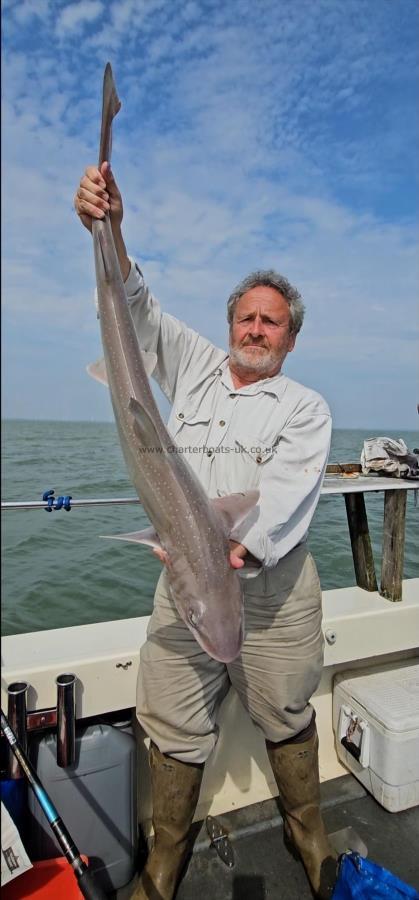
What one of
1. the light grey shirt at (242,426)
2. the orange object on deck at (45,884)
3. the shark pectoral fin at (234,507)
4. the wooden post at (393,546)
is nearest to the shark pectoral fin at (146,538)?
the shark pectoral fin at (234,507)

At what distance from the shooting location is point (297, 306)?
10.6ft

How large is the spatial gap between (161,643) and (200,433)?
1.14 m

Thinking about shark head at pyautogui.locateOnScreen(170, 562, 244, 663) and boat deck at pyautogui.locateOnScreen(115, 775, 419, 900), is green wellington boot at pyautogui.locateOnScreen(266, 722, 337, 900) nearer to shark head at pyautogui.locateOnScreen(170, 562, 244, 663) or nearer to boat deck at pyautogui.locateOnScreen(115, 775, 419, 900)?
boat deck at pyautogui.locateOnScreen(115, 775, 419, 900)

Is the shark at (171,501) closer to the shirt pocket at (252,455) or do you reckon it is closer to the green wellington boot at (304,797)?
the shirt pocket at (252,455)

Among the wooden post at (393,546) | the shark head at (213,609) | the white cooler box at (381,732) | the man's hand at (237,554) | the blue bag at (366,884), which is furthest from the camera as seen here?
the wooden post at (393,546)

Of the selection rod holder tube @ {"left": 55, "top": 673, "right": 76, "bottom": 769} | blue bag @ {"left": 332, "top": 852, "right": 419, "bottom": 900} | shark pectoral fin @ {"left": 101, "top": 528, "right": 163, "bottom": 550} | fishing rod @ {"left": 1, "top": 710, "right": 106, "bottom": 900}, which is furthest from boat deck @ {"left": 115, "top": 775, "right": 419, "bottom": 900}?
shark pectoral fin @ {"left": 101, "top": 528, "right": 163, "bottom": 550}

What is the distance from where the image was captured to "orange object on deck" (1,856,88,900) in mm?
2332

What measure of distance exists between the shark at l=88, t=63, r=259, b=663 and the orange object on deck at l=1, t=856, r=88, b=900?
133 cm

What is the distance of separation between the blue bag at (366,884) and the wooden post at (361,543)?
84.4 inches

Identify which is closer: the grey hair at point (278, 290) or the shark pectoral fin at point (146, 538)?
the shark pectoral fin at point (146, 538)

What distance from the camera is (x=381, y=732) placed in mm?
3438

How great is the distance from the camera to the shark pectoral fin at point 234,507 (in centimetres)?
219

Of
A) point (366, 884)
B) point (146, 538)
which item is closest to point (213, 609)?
point (146, 538)

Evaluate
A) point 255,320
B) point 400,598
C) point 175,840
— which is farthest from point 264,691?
point 255,320
